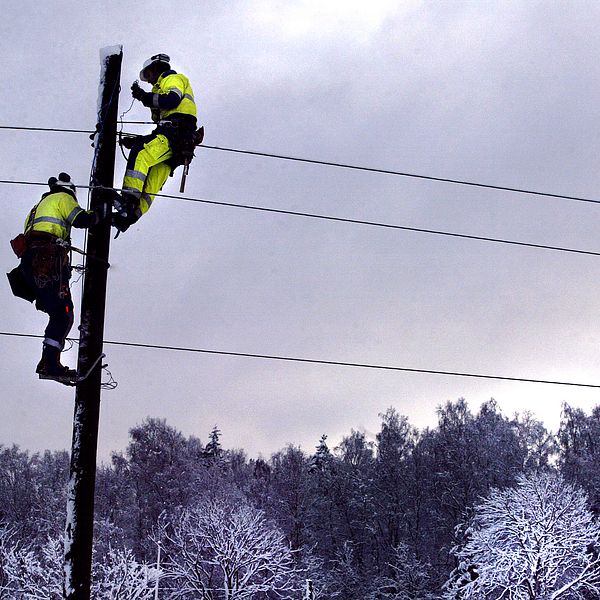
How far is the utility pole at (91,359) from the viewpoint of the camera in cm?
488

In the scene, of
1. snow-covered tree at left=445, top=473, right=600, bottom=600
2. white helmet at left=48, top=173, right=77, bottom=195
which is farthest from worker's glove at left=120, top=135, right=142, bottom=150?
snow-covered tree at left=445, top=473, right=600, bottom=600

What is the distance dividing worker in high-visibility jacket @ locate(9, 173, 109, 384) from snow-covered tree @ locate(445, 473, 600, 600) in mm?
26473

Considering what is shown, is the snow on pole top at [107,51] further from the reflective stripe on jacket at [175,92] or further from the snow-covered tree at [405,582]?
the snow-covered tree at [405,582]

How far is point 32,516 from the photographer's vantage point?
47.2 metres

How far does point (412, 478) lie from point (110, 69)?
1664 inches

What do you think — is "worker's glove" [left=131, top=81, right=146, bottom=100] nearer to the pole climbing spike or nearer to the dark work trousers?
the dark work trousers

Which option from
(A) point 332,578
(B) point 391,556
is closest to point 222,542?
(A) point 332,578

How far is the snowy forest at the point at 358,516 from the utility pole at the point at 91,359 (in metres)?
25.2

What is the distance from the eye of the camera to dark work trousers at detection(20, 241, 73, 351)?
18.1 feet

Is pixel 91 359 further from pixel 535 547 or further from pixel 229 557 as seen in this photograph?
pixel 535 547

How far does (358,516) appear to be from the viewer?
44.6 m

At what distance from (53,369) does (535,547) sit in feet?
90.7

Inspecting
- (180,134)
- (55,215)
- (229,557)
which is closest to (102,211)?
(55,215)

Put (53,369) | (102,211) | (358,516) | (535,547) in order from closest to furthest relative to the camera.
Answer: (53,369) < (102,211) < (535,547) < (358,516)
